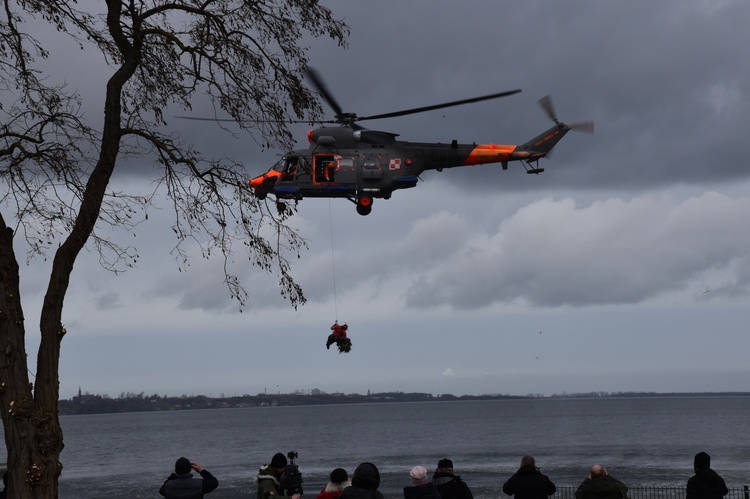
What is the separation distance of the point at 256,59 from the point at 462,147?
12.5 meters

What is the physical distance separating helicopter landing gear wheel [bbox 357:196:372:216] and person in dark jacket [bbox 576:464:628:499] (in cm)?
1301

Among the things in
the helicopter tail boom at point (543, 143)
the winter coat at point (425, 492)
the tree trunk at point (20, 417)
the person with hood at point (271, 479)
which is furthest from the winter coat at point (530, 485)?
the helicopter tail boom at point (543, 143)

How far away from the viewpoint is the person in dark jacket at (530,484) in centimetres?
1155

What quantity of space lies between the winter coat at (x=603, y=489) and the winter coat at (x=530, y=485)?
0.47m

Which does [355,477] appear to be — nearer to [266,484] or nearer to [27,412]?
[266,484]

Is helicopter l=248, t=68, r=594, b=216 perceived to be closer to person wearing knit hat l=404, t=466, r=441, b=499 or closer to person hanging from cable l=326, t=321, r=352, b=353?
person hanging from cable l=326, t=321, r=352, b=353

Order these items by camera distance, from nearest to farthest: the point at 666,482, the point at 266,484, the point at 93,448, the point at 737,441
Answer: the point at 266,484
the point at 666,482
the point at 737,441
the point at 93,448

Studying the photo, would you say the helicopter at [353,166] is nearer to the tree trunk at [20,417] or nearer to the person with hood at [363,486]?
the tree trunk at [20,417]

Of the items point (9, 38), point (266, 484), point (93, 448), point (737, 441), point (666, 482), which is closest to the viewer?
point (266, 484)

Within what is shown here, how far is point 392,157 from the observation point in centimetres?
2380

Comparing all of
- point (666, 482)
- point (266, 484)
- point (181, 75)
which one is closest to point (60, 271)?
point (181, 75)

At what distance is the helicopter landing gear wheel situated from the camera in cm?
2331

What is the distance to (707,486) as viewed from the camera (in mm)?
11875

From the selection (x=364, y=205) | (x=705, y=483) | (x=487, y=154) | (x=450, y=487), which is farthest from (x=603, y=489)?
(x=487, y=154)
